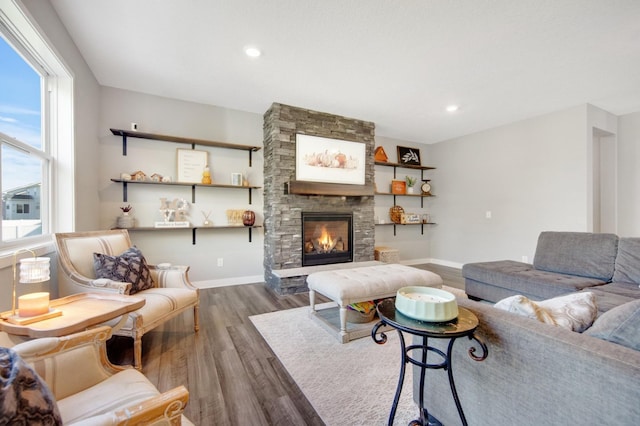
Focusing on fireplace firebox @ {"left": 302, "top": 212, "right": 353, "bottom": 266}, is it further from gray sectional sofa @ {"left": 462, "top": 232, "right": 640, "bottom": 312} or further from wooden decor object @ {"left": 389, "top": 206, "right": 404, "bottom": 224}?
gray sectional sofa @ {"left": 462, "top": 232, "right": 640, "bottom": 312}

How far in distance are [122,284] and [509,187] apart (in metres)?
5.37

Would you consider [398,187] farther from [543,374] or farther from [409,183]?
[543,374]

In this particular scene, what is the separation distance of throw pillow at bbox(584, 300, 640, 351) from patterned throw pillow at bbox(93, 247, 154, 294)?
9.16 feet

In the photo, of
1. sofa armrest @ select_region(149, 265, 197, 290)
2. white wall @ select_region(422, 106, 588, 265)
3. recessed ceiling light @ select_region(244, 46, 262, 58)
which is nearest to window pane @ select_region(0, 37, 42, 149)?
sofa armrest @ select_region(149, 265, 197, 290)

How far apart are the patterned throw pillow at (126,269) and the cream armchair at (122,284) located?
Answer: 7 centimetres

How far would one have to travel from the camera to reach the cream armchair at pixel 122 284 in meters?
1.86

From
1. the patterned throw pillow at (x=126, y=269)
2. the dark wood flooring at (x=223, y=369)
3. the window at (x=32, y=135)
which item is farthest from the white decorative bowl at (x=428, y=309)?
the window at (x=32, y=135)

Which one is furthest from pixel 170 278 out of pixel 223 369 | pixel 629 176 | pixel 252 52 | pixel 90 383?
pixel 629 176

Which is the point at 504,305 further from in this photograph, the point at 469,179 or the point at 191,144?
the point at 469,179

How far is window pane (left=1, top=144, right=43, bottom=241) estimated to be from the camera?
1729mm

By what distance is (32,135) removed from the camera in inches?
82.4

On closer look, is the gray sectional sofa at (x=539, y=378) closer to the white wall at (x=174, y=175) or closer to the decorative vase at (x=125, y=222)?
the white wall at (x=174, y=175)

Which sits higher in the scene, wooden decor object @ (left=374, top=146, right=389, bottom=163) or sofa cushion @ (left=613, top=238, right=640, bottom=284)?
wooden decor object @ (left=374, top=146, right=389, bottom=163)

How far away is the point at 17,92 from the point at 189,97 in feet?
6.02
